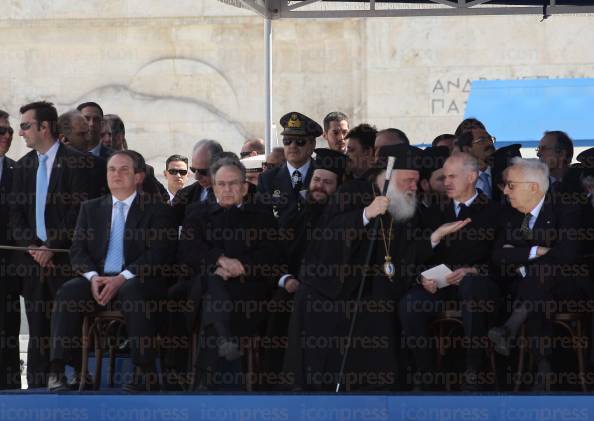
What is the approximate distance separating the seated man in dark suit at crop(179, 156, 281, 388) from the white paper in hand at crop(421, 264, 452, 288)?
1.09 metres

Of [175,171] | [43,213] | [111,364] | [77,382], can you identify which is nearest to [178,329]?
[111,364]

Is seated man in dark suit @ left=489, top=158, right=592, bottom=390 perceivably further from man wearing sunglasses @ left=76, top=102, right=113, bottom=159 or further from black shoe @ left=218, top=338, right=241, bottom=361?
man wearing sunglasses @ left=76, top=102, right=113, bottom=159

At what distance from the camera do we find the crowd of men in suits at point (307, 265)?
866cm

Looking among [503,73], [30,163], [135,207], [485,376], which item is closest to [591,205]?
[485,376]

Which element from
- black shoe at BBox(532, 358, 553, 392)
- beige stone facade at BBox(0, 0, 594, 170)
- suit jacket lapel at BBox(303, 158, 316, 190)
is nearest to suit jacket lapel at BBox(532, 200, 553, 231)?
black shoe at BBox(532, 358, 553, 392)

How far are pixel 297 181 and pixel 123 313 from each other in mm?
1909

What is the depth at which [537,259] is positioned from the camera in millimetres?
8562

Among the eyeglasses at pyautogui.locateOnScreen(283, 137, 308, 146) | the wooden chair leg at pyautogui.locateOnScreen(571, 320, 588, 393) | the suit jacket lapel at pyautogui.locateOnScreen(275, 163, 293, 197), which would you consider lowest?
the wooden chair leg at pyautogui.locateOnScreen(571, 320, 588, 393)

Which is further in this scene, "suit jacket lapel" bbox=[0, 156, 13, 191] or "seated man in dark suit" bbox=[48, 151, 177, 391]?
"suit jacket lapel" bbox=[0, 156, 13, 191]

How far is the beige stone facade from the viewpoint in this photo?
66.6 ft

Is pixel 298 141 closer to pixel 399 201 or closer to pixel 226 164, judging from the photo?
pixel 226 164

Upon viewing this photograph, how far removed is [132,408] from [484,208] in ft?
8.79

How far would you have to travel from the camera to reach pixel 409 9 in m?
12.9

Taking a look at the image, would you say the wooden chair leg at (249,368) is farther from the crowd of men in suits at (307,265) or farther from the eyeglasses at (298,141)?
the eyeglasses at (298,141)
